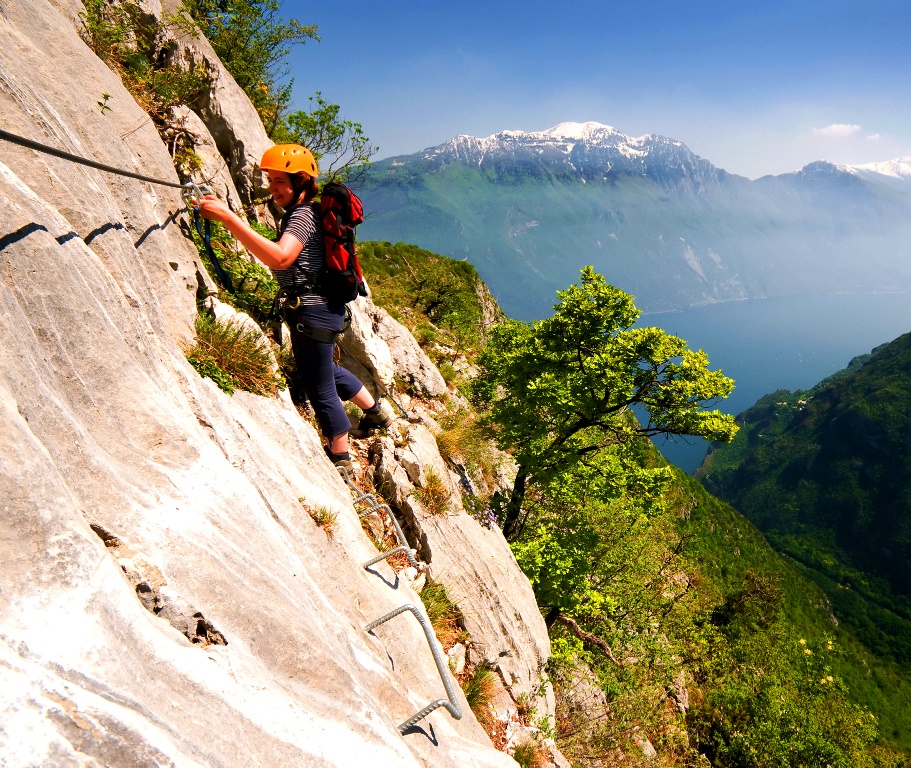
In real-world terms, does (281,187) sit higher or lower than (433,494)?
higher

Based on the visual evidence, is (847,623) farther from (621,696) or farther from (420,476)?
(420,476)

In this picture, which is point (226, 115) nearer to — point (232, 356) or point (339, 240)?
point (339, 240)

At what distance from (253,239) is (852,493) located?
200m

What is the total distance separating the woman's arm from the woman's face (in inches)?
29.4

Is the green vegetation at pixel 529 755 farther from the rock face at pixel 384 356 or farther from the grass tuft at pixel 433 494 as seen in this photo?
the rock face at pixel 384 356

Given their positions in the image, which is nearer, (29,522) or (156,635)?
(29,522)

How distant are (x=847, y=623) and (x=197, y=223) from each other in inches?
5597

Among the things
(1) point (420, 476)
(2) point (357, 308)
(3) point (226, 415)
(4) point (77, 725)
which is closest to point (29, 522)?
(4) point (77, 725)

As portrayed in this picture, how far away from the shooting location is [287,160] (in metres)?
5.25

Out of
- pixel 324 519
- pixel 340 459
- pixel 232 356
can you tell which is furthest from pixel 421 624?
pixel 232 356

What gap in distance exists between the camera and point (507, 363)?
54.5ft

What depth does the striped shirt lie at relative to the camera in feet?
16.8

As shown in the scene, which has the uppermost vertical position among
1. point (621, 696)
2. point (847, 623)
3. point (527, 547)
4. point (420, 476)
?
point (420, 476)

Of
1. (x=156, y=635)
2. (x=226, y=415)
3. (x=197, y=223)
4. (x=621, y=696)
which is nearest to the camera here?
(x=156, y=635)
